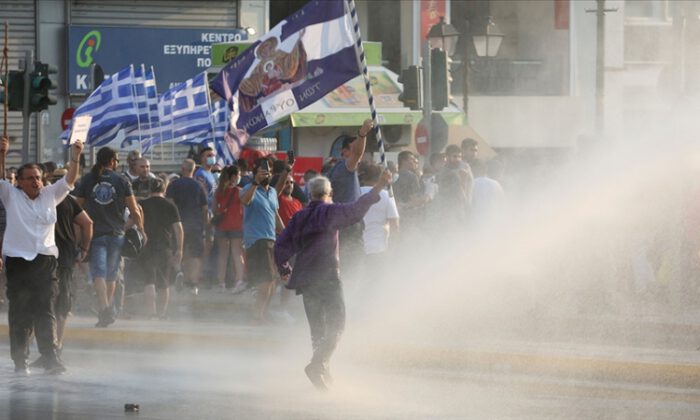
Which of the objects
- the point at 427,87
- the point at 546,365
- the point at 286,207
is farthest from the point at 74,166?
the point at 427,87

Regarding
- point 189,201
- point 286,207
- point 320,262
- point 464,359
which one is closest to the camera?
point 320,262

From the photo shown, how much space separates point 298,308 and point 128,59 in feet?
58.3

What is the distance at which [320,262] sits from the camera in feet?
35.8

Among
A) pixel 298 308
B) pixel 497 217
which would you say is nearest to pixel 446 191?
pixel 497 217

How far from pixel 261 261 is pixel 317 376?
14.9 feet

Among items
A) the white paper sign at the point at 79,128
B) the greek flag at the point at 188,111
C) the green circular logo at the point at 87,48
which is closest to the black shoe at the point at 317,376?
the white paper sign at the point at 79,128

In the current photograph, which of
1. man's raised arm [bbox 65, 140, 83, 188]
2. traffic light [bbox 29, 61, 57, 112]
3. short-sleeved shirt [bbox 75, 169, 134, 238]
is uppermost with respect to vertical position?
traffic light [bbox 29, 61, 57, 112]

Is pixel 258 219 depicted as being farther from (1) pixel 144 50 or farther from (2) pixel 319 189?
(1) pixel 144 50

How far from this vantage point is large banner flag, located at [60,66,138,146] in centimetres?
2100

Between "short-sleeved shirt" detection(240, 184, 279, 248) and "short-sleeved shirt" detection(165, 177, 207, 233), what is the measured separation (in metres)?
2.62

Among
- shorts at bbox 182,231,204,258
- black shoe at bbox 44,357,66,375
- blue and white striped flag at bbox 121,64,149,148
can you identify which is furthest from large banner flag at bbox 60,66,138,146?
black shoe at bbox 44,357,66,375

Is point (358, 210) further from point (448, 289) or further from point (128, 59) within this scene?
point (128, 59)

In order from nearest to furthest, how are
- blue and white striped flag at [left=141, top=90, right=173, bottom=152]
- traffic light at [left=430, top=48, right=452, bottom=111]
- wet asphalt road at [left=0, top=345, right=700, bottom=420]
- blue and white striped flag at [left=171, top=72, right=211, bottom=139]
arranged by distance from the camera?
wet asphalt road at [left=0, top=345, right=700, bottom=420], traffic light at [left=430, top=48, right=452, bottom=111], blue and white striped flag at [left=171, top=72, right=211, bottom=139], blue and white striped flag at [left=141, top=90, right=173, bottom=152]

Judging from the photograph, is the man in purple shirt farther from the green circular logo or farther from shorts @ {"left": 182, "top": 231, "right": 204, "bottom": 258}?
the green circular logo
